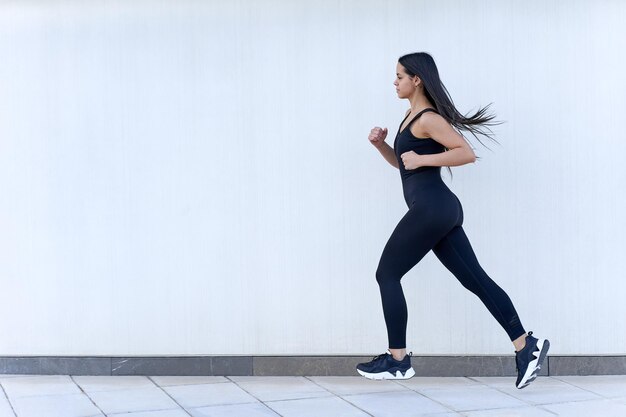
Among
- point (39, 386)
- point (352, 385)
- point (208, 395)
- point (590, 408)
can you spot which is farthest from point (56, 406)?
point (590, 408)

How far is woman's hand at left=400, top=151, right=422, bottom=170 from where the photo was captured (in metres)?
3.78

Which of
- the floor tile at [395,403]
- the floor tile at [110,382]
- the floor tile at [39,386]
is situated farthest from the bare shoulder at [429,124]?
the floor tile at [39,386]

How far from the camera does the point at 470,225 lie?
438 cm

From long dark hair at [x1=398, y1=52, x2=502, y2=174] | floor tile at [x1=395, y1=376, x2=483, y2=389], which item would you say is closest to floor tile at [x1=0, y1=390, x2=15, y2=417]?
floor tile at [x1=395, y1=376, x2=483, y2=389]

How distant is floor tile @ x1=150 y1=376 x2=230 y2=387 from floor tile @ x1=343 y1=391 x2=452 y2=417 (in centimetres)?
76

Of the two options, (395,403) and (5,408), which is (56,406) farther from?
(395,403)

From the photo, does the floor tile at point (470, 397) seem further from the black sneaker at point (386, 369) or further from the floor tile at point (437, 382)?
the black sneaker at point (386, 369)

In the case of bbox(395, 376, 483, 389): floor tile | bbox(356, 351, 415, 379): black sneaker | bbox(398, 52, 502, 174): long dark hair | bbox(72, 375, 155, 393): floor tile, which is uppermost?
bbox(398, 52, 502, 174): long dark hair

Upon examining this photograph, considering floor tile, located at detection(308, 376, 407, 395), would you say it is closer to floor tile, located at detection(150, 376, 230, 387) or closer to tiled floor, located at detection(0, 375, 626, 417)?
tiled floor, located at detection(0, 375, 626, 417)

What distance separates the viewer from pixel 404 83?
3.91 meters

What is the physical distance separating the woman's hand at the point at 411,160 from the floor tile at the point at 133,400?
1.49m

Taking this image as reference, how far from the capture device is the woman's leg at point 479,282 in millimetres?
3824

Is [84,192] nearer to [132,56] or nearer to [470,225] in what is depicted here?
[132,56]

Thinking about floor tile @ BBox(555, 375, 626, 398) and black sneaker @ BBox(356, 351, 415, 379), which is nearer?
black sneaker @ BBox(356, 351, 415, 379)
